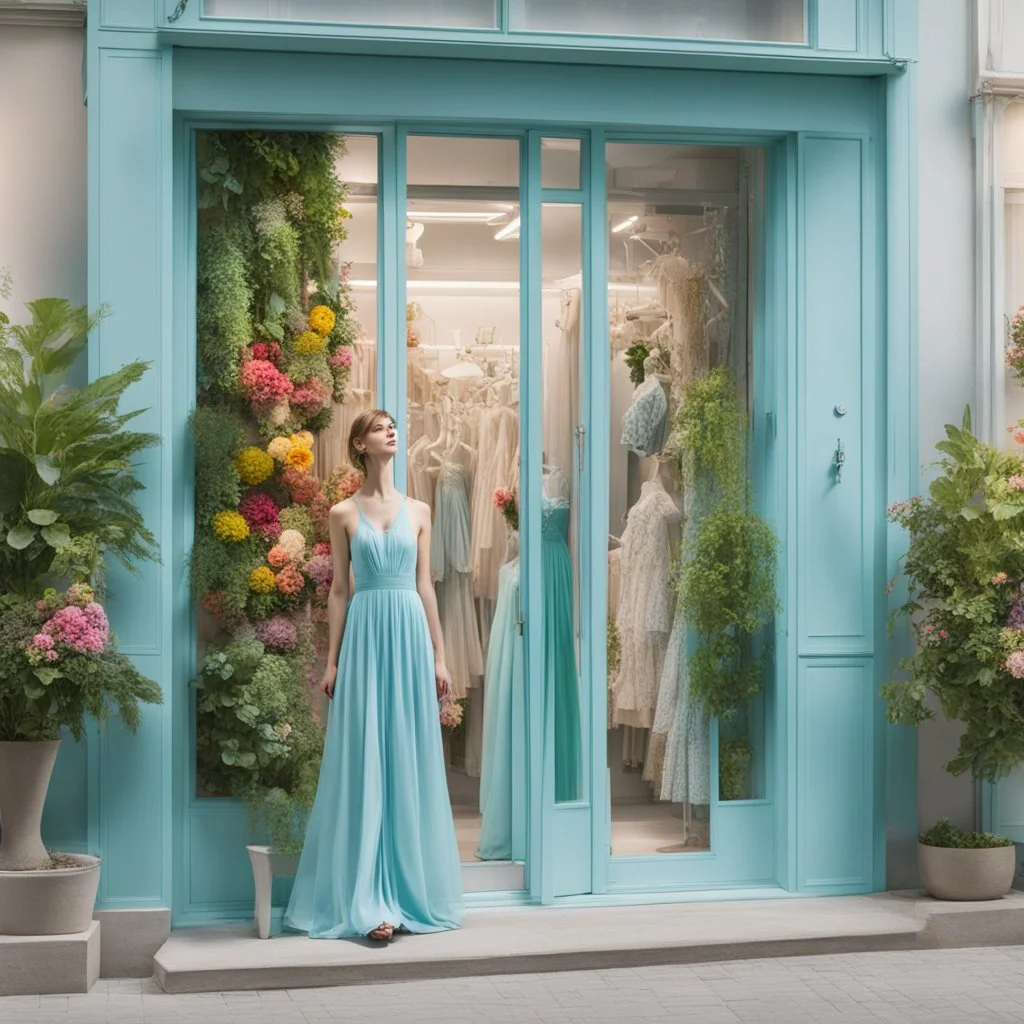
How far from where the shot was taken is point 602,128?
6.76m

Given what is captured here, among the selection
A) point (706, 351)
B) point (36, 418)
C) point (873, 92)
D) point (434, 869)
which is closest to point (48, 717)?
point (36, 418)

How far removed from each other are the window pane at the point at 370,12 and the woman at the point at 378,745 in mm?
1575

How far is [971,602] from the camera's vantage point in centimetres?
640

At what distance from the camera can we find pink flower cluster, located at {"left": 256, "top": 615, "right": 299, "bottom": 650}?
6.40 metres

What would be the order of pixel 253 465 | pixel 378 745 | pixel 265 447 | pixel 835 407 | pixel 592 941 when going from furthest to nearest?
pixel 835 407, pixel 265 447, pixel 253 465, pixel 378 745, pixel 592 941

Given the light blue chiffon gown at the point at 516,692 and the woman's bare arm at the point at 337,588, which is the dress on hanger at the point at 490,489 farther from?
the woman's bare arm at the point at 337,588

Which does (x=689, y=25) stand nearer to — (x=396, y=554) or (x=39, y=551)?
(x=396, y=554)

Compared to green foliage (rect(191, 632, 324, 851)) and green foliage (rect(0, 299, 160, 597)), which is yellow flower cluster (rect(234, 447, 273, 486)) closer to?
green foliage (rect(0, 299, 160, 597))

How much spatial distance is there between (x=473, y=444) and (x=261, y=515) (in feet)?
3.09

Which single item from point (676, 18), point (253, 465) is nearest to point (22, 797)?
point (253, 465)

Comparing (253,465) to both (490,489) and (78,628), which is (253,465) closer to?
(490,489)

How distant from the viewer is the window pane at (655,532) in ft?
22.5

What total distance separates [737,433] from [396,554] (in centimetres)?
164

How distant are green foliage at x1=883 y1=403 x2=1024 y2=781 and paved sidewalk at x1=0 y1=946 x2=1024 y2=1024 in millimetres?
970
